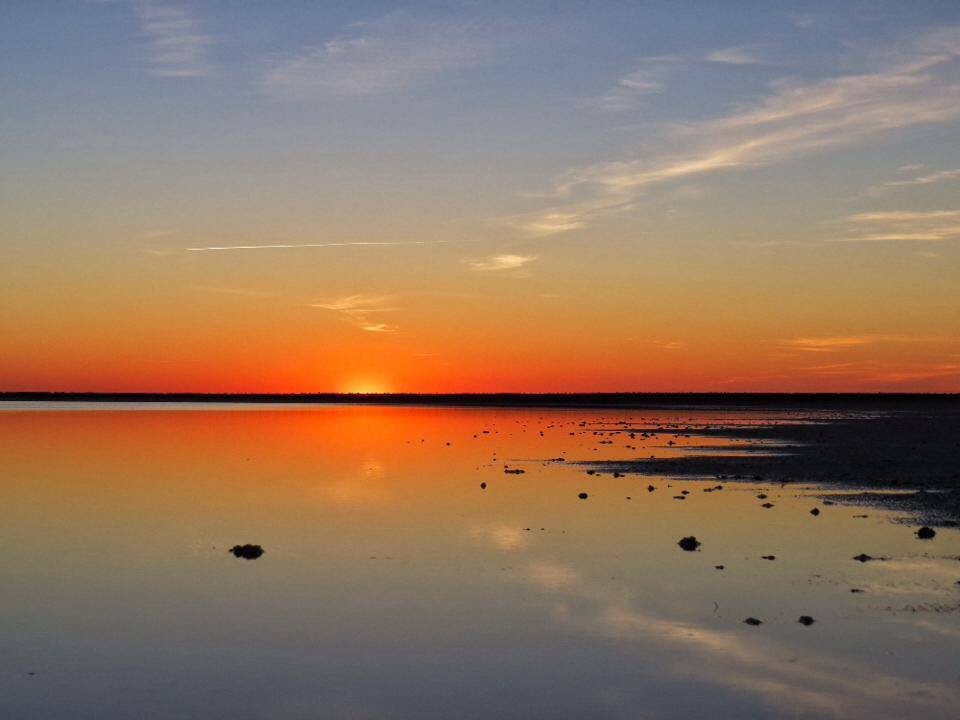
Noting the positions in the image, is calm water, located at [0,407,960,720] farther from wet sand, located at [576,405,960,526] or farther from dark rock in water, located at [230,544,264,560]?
wet sand, located at [576,405,960,526]

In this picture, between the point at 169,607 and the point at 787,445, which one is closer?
the point at 169,607

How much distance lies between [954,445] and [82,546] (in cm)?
4738

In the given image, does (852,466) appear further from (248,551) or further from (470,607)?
(470,607)

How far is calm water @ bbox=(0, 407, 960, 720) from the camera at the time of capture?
13.3 m

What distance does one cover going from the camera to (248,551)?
2403 centimetres

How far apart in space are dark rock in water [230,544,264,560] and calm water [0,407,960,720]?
27 centimetres

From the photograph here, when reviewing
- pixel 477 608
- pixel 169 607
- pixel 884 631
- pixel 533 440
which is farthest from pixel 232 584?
pixel 533 440

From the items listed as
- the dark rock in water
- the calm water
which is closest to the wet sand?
the calm water

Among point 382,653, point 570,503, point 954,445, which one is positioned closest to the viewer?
point 382,653

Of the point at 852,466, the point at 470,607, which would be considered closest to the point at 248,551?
the point at 470,607

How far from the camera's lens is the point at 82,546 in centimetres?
2592

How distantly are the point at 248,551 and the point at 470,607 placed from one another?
24.8 ft

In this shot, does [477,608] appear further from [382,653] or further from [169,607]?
[169,607]

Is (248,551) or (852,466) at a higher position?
(852,466)
